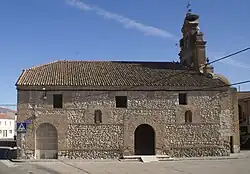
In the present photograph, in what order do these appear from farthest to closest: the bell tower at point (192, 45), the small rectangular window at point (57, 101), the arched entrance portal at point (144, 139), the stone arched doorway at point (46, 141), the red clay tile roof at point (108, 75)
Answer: the bell tower at point (192, 45) → the arched entrance portal at point (144, 139) → the red clay tile roof at point (108, 75) → the small rectangular window at point (57, 101) → the stone arched doorway at point (46, 141)

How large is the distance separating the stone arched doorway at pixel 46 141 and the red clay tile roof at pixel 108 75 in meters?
3.33

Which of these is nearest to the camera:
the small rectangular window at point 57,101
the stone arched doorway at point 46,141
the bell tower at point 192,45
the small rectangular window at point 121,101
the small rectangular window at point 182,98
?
the stone arched doorway at point 46,141

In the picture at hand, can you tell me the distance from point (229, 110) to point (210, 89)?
2.49 meters

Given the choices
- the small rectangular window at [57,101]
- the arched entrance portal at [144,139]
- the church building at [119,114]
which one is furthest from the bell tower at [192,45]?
the small rectangular window at [57,101]

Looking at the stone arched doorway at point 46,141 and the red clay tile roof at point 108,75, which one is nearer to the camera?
Answer: the stone arched doorway at point 46,141

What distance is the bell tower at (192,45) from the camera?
32.7 m

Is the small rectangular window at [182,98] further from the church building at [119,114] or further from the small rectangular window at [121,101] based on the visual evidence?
the small rectangular window at [121,101]

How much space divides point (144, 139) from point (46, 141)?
776 cm

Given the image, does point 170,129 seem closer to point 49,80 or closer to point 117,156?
point 117,156

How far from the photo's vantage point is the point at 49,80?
91.5 feet

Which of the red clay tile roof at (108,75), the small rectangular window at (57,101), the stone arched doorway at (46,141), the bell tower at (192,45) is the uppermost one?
the bell tower at (192,45)

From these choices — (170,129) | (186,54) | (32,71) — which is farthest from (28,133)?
(186,54)

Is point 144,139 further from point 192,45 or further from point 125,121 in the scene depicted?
point 192,45

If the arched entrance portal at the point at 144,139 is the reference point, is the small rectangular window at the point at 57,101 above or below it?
above
